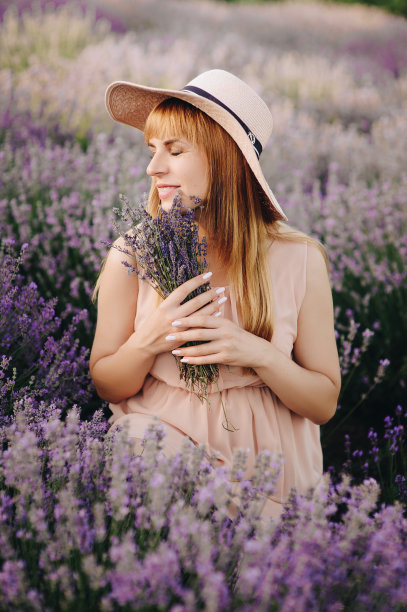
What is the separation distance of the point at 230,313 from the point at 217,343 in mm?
282

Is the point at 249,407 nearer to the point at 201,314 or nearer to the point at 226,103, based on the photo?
the point at 201,314

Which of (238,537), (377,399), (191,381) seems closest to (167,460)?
(238,537)

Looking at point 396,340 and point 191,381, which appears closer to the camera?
point 191,381

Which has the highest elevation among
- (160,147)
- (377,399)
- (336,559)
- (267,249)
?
(160,147)

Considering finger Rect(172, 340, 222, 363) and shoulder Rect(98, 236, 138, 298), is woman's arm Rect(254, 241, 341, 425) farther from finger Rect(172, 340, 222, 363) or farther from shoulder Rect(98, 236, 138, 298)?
shoulder Rect(98, 236, 138, 298)

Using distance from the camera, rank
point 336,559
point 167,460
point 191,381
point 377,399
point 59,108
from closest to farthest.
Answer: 1. point 336,559
2. point 167,460
3. point 191,381
4. point 377,399
5. point 59,108

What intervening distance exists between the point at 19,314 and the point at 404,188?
2.90 meters

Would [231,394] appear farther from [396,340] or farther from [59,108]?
[59,108]

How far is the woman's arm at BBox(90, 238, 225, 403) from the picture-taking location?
74.1 inches

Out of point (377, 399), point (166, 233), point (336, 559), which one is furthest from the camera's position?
point (377, 399)

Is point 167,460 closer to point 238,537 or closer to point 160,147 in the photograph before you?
point 238,537

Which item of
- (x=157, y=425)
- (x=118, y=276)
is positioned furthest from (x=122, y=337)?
(x=157, y=425)

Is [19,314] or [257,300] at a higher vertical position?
[257,300]

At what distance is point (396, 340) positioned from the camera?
3.12m
